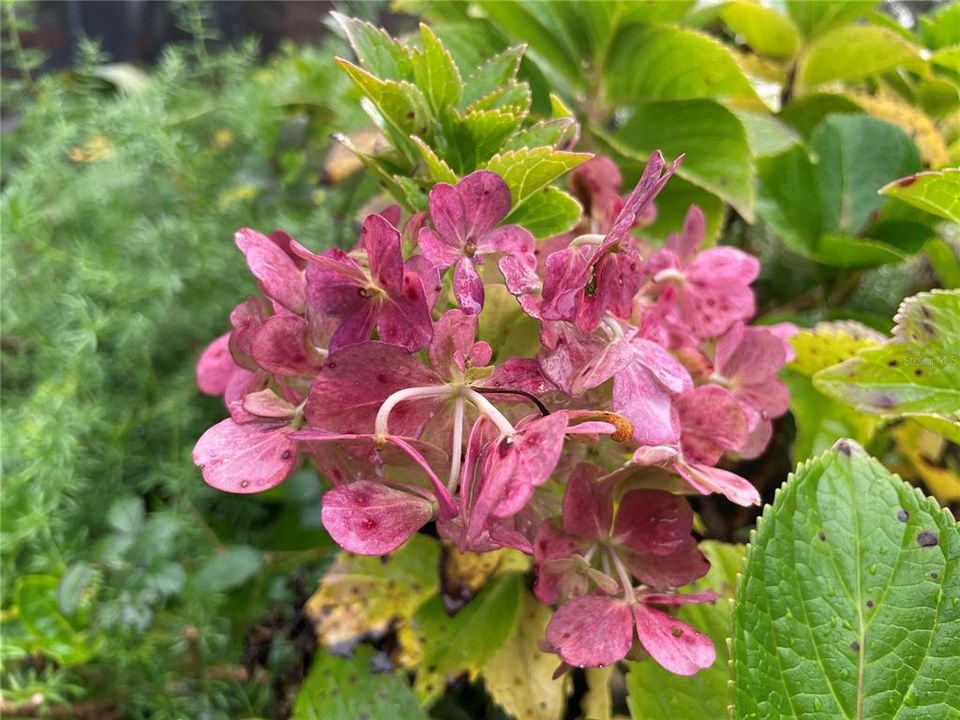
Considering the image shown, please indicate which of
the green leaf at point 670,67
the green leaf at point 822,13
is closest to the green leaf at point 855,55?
the green leaf at point 822,13

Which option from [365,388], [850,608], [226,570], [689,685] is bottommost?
[226,570]

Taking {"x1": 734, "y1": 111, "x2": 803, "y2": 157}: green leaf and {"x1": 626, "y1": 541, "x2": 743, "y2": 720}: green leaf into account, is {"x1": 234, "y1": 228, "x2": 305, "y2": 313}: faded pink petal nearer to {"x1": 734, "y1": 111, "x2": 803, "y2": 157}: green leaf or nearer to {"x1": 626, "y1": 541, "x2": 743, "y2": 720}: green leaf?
{"x1": 626, "y1": 541, "x2": 743, "y2": 720}: green leaf

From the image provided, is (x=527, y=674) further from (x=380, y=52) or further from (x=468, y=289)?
(x=380, y=52)

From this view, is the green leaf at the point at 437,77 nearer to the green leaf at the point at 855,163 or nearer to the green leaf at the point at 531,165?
the green leaf at the point at 531,165

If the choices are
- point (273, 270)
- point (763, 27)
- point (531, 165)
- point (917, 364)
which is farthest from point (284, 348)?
point (763, 27)

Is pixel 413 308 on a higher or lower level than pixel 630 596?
higher

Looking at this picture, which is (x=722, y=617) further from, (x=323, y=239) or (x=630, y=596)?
(x=323, y=239)

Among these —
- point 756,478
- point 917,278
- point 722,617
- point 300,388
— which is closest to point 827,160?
point 917,278
